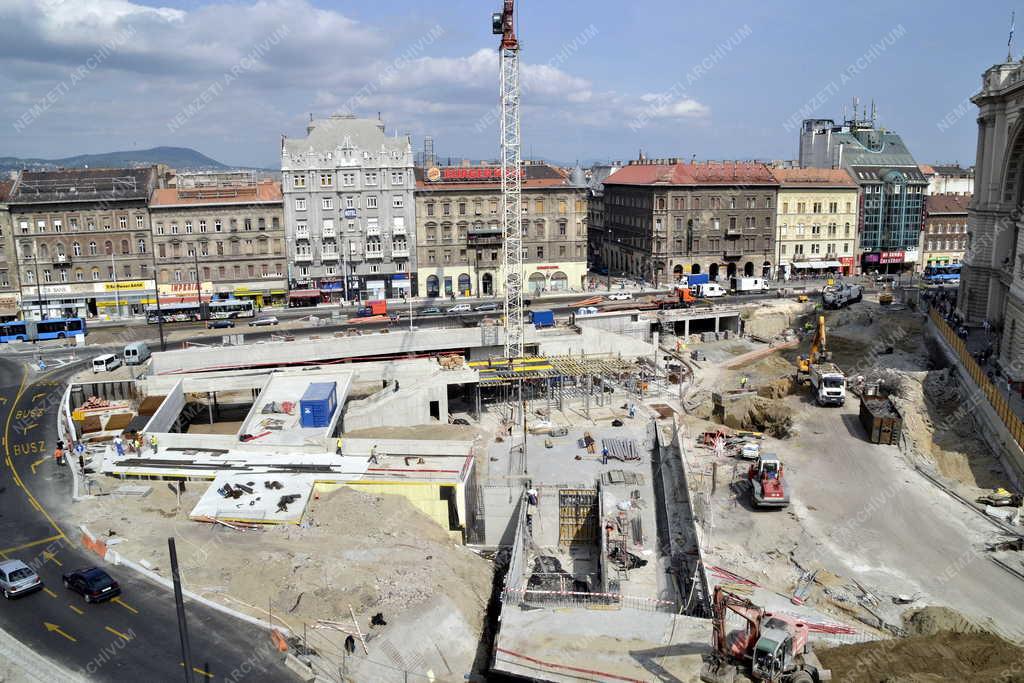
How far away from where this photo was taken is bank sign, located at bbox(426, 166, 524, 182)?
9688 cm

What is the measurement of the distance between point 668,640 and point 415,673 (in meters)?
8.87

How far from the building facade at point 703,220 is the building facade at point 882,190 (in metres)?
14.6

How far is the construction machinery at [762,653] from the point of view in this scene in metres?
25.0

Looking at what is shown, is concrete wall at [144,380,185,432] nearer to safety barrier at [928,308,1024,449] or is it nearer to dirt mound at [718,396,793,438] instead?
dirt mound at [718,396,793,438]

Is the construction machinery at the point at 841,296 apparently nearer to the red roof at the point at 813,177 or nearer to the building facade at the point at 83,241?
the red roof at the point at 813,177

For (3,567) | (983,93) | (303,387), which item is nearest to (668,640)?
(3,567)

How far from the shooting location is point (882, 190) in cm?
11119

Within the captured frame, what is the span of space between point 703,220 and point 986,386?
5832 cm

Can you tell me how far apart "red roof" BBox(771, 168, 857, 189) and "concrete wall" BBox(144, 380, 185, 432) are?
265 feet

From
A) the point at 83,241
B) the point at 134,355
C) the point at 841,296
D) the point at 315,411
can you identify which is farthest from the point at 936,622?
the point at 83,241

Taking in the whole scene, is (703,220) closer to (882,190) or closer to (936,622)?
(882,190)

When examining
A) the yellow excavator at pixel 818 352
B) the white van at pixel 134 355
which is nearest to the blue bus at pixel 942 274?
the yellow excavator at pixel 818 352

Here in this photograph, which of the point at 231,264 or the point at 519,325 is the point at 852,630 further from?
the point at 231,264

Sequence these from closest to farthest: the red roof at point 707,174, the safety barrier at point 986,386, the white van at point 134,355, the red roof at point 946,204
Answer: the safety barrier at point 986,386
the white van at point 134,355
the red roof at point 707,174
the red roof at point 946,204
